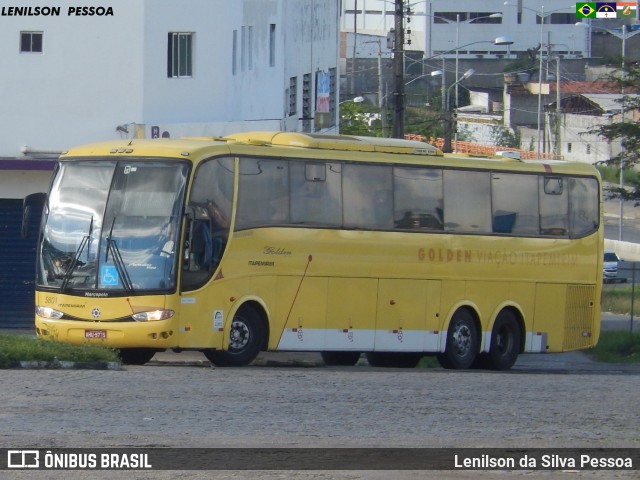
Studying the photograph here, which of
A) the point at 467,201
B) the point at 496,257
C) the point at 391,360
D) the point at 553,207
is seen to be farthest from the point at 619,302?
the point at 467,201

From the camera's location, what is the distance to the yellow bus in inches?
724

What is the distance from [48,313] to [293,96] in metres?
24.1

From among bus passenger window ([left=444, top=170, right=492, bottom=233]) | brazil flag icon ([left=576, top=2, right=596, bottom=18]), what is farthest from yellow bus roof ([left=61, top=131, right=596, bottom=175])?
brazil flag icon ([left=576, top=2, right=596, bottom=18])

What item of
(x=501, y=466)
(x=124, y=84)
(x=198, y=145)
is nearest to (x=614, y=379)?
(x=198, y=145)

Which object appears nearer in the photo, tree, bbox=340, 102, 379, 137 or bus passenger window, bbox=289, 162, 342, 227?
bus passenger window, bbox=289, 162, 342, 227

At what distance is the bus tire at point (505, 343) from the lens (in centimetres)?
2341

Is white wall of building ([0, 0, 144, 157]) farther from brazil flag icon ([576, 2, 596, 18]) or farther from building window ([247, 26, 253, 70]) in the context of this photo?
brazil flag icon ([576, 2, 596, 18])

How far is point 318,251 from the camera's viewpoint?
2031 centimetres

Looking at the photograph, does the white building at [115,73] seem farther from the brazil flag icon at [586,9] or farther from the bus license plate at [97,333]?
the brazil flag icon at [586,9]

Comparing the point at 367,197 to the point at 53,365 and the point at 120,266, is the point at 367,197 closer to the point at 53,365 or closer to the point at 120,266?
the point at 120,266

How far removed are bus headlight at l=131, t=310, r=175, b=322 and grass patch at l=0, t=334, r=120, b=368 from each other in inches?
23.4

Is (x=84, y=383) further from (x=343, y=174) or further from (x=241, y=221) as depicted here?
(x=343, y=174)

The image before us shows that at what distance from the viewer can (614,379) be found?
1944 cm

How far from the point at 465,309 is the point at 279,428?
1135cm
